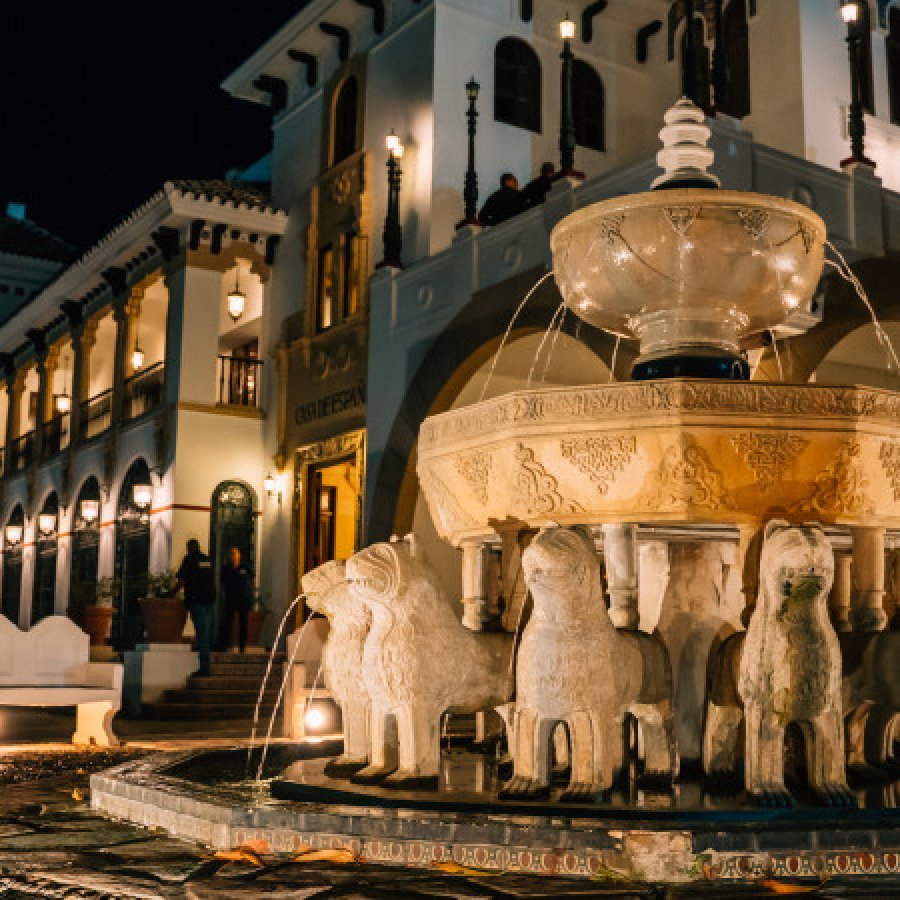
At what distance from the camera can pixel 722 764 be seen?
5402 millimetres

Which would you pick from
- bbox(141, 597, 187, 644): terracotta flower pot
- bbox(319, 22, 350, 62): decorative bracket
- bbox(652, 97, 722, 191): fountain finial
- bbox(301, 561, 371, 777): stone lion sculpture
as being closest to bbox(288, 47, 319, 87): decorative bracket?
bbox(319, 22, 350, 62): decorative bracket

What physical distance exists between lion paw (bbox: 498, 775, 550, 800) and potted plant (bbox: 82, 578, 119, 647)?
681 inches

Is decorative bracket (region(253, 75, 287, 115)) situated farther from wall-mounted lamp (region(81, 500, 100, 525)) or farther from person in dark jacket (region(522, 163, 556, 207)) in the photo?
wall-mounted lamp (region(81, 500, 100, 525))

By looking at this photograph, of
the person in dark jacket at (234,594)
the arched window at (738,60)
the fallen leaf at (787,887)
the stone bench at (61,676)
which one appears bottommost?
the fallen leaf at (787,887)

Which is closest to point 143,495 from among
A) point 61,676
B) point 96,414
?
point 96,414

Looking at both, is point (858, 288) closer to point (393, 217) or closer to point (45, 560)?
point (393, 217)

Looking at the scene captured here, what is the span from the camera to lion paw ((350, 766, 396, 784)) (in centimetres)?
521

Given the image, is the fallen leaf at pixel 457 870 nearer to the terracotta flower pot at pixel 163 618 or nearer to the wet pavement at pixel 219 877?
the wet pavement at pixel 219 877

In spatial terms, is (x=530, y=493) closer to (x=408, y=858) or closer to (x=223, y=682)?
(x=408, y=858)

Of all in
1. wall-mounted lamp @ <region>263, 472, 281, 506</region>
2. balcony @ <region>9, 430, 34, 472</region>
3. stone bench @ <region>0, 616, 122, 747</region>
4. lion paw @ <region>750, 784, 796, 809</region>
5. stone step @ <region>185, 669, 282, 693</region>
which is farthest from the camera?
balcony @ <region>9, 430, 34, 472</region>

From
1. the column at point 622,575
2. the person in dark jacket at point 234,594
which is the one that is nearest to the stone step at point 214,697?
the person in dark jacket at point 234,594

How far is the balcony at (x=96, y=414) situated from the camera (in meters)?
27.1

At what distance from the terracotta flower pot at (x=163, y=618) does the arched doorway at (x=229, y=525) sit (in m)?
3.35

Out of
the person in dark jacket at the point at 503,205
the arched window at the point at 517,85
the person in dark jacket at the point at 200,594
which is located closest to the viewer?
the person in dark jacket at the point at 200,594
